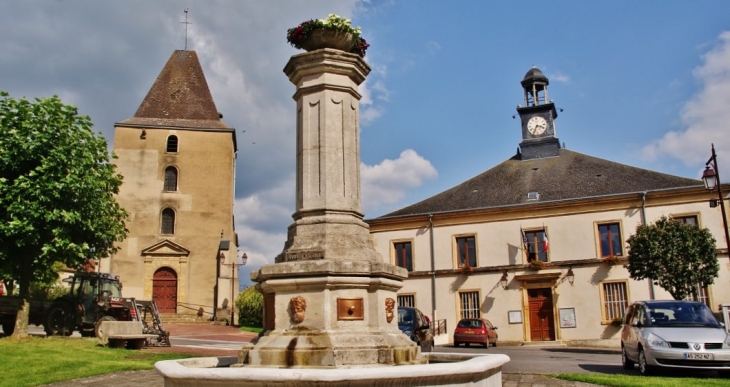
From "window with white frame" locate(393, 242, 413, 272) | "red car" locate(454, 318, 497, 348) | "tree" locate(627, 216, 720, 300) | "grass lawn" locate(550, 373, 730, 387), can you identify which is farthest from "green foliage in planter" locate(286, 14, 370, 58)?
"window with white frame" locate(393, 242, 413, 272)

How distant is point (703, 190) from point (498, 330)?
1201 cm

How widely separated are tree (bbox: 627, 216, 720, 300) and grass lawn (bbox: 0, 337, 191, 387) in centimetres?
A: 1761

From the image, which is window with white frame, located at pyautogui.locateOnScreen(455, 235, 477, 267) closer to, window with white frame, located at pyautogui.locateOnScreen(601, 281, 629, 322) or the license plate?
window with white frame, located at pyautogui.locateOnScreen(601, 281, 629, 322)

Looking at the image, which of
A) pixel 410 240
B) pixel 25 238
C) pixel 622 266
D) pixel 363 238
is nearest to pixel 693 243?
pixel 622 266

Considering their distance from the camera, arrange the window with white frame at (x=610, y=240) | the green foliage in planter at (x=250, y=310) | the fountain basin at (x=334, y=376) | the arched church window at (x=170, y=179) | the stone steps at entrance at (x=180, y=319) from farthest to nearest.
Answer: the arched church window at (x=170, y=179) < the green foliage in planter at (x=250, y=310) < the stone steps at entrance at (x=180, y=319) < the window with white frame at (x=610, y=240) < the fountain basin at (x=334, y=376)

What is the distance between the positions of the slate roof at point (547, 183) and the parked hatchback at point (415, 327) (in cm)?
1706

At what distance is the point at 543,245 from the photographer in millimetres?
32250

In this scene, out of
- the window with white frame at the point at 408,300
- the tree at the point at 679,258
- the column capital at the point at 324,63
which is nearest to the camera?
the column capital at the point at 324,63

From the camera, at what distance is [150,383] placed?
11.0 metres

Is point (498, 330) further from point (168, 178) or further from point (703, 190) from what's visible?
point (168, 178)

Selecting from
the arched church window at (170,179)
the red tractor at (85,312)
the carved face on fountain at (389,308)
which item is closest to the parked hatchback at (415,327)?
the carved face on fountain at (389,308)

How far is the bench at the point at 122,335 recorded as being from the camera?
17859 millimetres

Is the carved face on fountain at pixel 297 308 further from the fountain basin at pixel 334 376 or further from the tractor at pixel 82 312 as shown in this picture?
the tractor at pixel 82 312

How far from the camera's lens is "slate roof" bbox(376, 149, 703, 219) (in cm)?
3198
